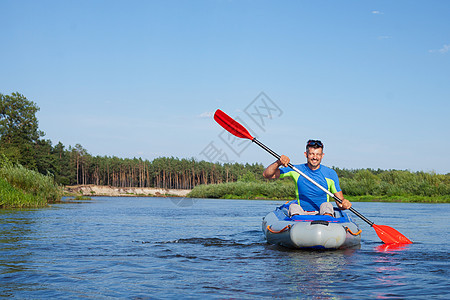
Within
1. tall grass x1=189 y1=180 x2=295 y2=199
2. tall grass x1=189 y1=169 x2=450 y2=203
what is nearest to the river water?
tall grass x1=189 y1=169 x2=450 y2=203

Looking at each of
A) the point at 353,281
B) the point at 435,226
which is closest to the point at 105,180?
the point at 435,226

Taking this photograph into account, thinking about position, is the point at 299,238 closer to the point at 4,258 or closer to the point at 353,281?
the point at 353,281

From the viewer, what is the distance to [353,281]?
4.81 metres

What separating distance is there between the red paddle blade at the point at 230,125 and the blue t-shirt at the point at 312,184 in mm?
1578

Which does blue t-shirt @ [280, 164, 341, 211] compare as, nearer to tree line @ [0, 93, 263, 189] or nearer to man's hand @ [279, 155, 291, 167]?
man's hand @ [279, 155, 291, 167]

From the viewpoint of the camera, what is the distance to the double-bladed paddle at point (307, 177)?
742cm

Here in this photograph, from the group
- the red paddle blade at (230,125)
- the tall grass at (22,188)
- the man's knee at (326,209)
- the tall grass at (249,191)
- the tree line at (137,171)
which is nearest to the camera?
the man's knee at (326,209)

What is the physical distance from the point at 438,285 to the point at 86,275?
4.02 m

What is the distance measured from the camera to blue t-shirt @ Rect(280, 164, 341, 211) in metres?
7.48

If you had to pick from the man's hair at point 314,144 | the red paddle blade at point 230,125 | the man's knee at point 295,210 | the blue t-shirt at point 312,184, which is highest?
the red paddle blade at point 230,125

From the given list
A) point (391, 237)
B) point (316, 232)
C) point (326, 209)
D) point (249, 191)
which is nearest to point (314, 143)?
point (326, 209)

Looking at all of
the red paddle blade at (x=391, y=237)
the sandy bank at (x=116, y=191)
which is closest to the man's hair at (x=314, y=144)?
the red paddle blade at (x=391, y=237)

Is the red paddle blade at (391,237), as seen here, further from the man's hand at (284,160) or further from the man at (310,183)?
the man's hand at (284,160)

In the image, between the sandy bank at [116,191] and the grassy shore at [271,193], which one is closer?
the grassy shore at [271,193]
